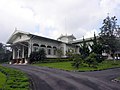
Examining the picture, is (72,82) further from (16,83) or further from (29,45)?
(29,45)

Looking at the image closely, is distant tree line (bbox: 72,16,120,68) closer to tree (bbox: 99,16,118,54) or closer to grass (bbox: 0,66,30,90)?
tree (bbox: 99,16,118,54)

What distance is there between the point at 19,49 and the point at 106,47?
20103mm

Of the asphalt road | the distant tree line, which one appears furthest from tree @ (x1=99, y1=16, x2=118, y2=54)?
the asphalt road

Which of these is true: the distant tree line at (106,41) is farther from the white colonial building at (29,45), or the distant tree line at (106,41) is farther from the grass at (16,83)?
the grass at (16,83)

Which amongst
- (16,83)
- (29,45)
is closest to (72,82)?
(16,83)

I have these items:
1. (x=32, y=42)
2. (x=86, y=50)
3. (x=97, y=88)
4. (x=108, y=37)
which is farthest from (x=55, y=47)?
(x=97, y=88)

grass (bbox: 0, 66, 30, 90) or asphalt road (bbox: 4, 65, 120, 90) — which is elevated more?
grass (bbox: 0, 66, 30, 90)

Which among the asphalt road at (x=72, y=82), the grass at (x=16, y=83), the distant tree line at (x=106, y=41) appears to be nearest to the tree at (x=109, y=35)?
the distant tree line at (x=106, y=41)

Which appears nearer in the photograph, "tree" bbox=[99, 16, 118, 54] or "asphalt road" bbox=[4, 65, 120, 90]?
"asphalt road" bbox=[4, 65, 120, 90]

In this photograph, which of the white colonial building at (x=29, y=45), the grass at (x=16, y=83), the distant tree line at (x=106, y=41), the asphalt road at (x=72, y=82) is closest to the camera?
the grass at (x=16, y=83)

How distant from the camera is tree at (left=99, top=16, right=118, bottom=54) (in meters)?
37.0

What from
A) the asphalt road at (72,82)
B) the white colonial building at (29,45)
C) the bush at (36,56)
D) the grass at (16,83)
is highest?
the white colonial building at (29,45)

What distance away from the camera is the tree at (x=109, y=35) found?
37.0 meters

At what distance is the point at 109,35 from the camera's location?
123 feet
